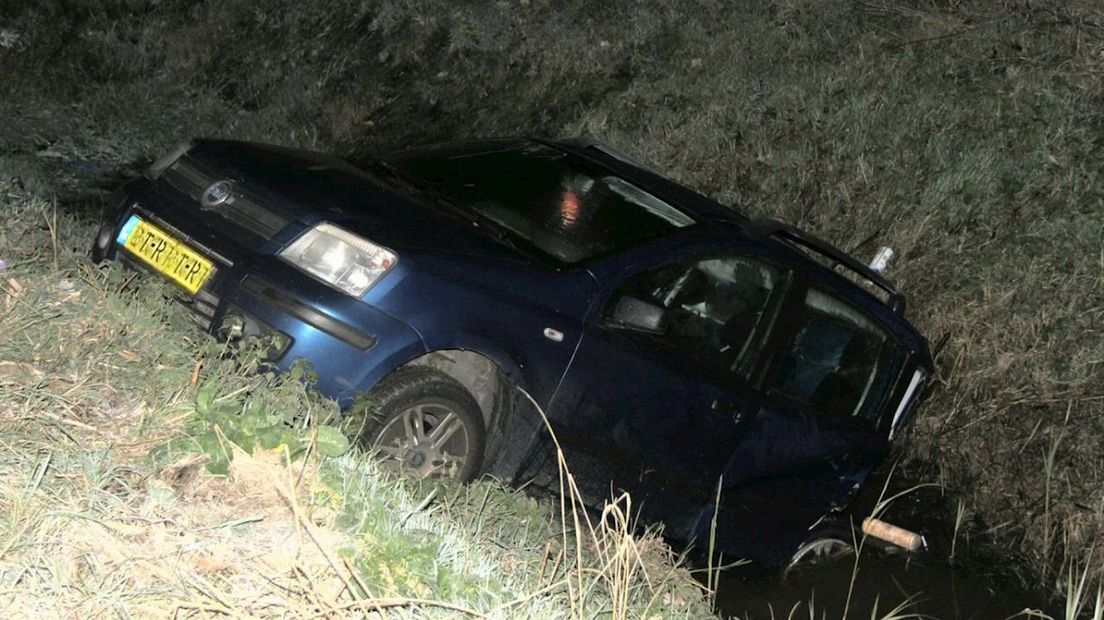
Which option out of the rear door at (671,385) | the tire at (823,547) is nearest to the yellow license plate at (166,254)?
the rear door at (671,385)

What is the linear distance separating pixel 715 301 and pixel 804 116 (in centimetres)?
604

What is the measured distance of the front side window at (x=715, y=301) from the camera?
550 centimetres

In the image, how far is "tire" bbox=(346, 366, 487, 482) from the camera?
4668 millimetres

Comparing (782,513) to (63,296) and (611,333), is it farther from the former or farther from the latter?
(63,296)

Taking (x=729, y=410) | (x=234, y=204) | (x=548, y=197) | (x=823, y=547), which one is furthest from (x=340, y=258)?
(x=823, y=547)

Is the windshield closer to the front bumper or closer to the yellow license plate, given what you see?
the front bumper

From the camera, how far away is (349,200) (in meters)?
5.08

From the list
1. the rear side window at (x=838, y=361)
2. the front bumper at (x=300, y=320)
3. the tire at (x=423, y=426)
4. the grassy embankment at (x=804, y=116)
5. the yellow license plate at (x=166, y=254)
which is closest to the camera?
the front bumper at (x=300, y=320)

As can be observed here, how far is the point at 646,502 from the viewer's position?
5625 mm

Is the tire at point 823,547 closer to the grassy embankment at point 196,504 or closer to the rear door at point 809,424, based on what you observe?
the rear door at point 809,424

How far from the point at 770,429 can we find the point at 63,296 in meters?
3.22

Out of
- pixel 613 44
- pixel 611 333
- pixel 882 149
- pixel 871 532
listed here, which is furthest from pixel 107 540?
pixel 613 44

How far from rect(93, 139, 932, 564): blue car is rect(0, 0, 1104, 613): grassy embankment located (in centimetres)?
210

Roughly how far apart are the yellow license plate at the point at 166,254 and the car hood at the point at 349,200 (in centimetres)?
36
